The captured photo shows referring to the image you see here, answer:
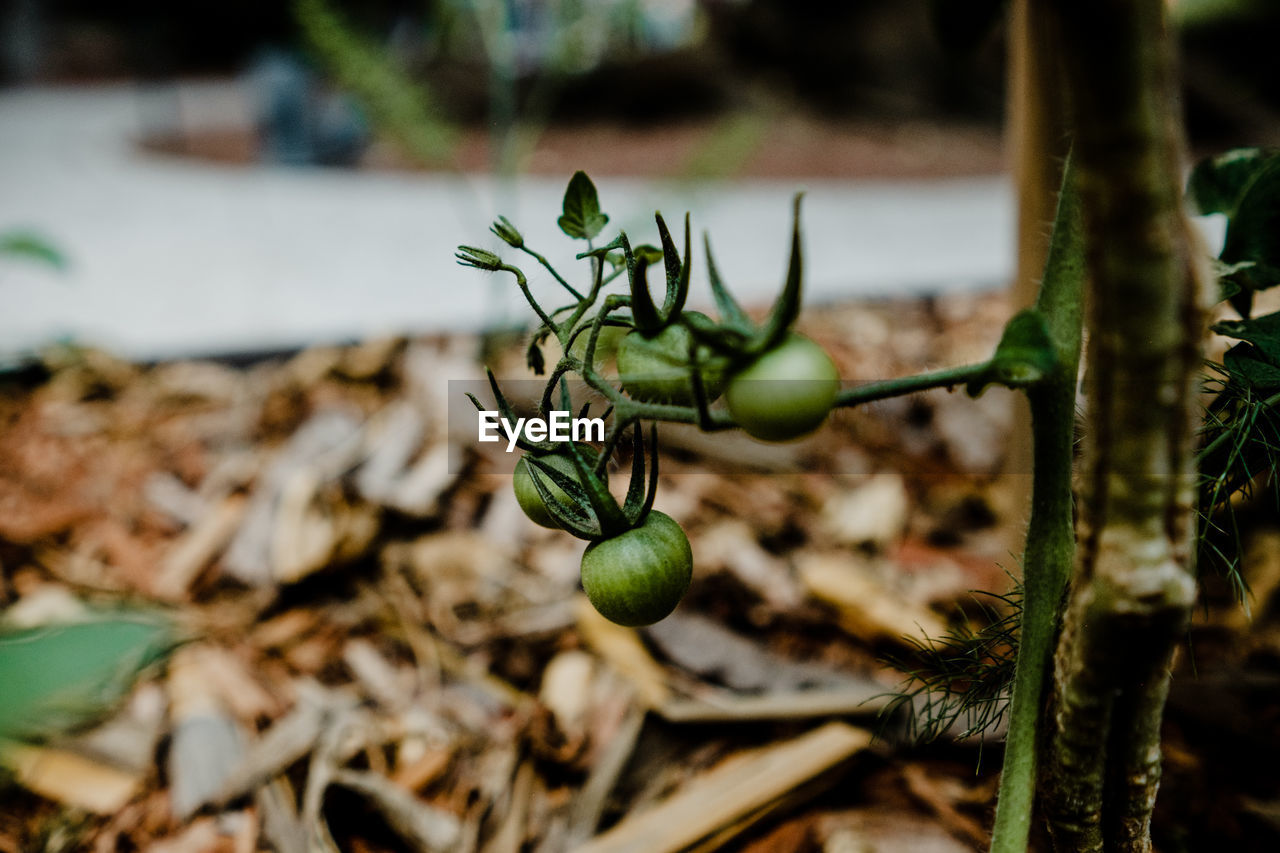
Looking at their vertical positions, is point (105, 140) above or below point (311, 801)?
above

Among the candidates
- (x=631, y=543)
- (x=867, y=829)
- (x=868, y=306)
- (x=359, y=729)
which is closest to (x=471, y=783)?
(x=359, y=729)

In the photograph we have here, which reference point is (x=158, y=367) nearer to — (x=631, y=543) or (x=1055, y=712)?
(x=631, y=543)

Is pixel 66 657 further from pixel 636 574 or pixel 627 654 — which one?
pixel 627 654

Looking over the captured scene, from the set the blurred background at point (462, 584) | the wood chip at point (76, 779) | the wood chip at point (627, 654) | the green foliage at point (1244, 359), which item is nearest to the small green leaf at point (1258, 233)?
the green foliage at point (1244, 359)

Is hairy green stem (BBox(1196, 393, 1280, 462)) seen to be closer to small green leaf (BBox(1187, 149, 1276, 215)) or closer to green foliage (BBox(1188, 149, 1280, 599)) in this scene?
green foliage (BBox(1188, 149, 1280, 599))

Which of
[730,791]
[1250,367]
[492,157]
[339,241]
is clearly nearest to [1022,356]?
[1250,367]

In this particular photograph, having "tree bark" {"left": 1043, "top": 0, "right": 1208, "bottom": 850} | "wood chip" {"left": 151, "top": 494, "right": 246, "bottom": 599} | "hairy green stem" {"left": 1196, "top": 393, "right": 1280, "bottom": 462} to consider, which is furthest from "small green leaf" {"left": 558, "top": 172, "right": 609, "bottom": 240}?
"wood chip" {"left": 151, "top": 494, "right": 246, "bottom": 599}
